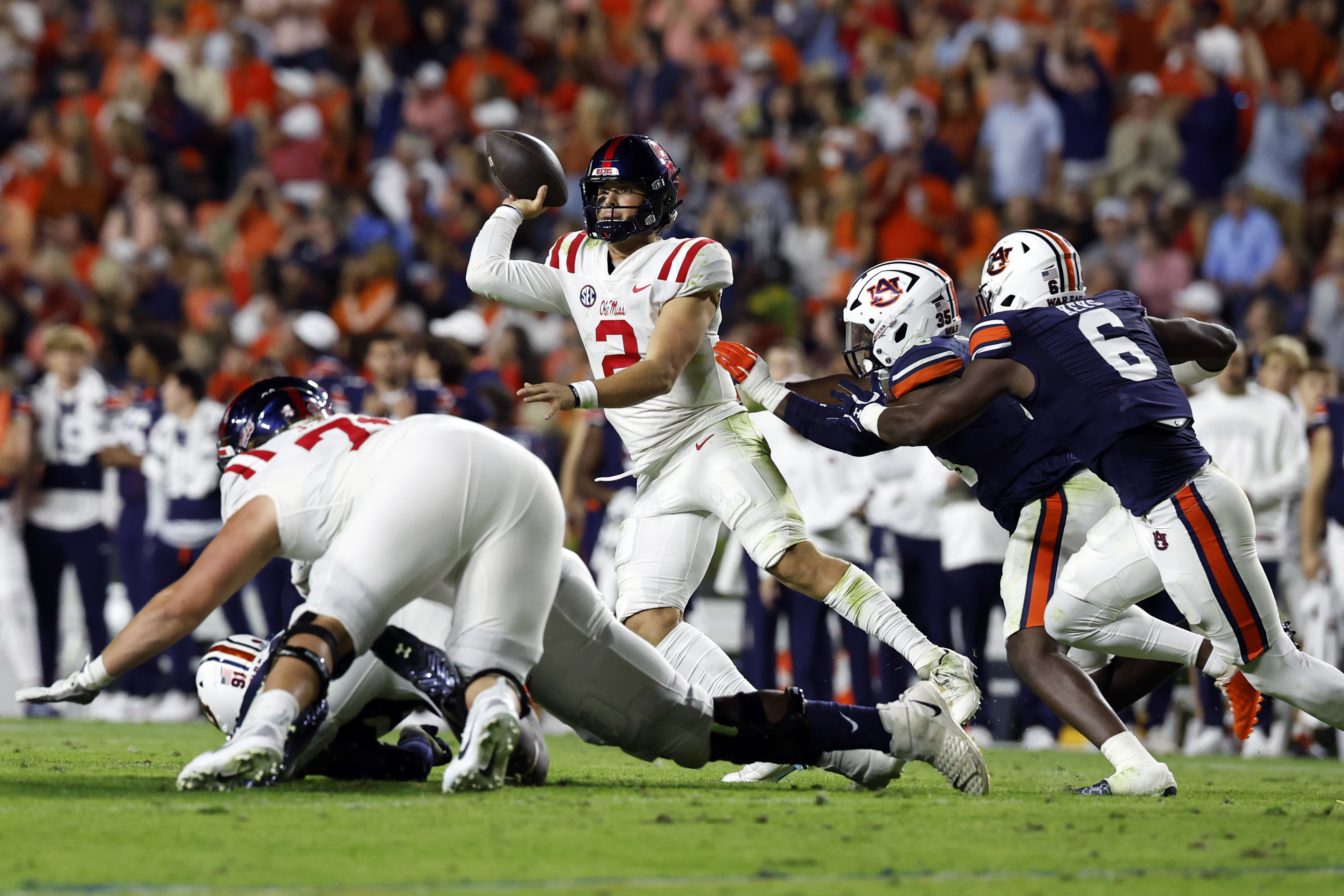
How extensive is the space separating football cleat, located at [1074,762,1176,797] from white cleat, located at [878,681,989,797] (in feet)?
1.41

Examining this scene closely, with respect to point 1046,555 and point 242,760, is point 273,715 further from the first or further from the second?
point 1046,555

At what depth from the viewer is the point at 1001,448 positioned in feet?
18.0

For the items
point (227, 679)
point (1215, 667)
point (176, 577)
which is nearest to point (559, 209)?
point (176, 577)

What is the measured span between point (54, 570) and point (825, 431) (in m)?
6.38

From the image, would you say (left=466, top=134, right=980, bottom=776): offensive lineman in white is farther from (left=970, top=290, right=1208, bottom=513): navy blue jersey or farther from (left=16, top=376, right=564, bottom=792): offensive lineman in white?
(left=16, top=376, right=564, bottom=792): offensive lineman in white

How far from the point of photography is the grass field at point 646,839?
10.6 feet

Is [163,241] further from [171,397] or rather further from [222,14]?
[171,397]

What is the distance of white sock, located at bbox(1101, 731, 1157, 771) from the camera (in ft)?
16.5

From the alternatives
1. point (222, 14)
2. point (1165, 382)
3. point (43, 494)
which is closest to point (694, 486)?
point (1165, 382)

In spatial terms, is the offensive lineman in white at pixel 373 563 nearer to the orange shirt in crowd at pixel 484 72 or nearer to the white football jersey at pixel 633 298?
the white football jersey at pixel 633 298

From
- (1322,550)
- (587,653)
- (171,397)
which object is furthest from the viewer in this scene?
(171,397)

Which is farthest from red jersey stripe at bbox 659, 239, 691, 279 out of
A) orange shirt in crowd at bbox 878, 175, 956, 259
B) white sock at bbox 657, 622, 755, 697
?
orange shirt in crowd at bbox 878, 175, 956, 259

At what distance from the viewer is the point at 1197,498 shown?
496 cm

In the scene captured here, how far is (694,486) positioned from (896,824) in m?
1.87
